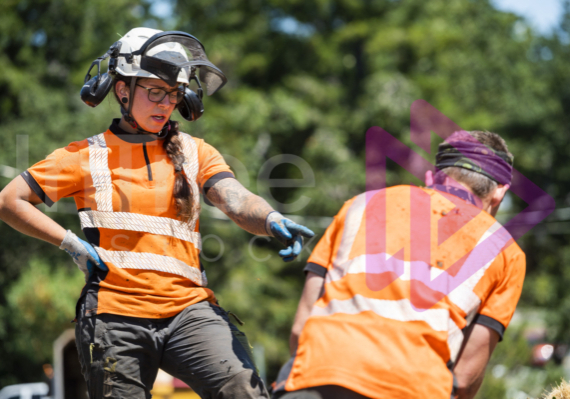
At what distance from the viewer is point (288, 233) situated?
2.73 m

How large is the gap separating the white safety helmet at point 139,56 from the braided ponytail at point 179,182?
29 centimetres

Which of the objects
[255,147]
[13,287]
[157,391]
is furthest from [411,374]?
[255,147]

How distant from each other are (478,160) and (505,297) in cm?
75

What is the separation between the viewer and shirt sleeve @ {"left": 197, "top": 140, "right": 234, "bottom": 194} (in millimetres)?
3121

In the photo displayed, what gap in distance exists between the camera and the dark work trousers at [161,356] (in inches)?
107

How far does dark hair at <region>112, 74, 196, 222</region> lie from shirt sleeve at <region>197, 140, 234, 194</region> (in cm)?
12

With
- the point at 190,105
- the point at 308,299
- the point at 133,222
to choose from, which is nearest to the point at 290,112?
the point at 190,105

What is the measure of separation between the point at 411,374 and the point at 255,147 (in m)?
18.9

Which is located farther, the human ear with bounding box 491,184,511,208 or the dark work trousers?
the human ear with bounding box 491,184,511,208

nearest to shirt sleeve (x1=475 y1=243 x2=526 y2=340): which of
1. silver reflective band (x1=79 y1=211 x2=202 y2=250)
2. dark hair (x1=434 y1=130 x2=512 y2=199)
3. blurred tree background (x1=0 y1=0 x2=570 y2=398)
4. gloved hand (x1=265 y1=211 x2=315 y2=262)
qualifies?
dark hair (x1=434 y1=130 x2=512 y2=199)

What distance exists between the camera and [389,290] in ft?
7.77

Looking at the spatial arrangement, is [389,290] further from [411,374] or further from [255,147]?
[255,147]

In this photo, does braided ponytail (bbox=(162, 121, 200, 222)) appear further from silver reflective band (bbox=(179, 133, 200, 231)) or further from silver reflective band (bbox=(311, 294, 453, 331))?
silver reflective band (bbox=(311, 294, 453, 331))
